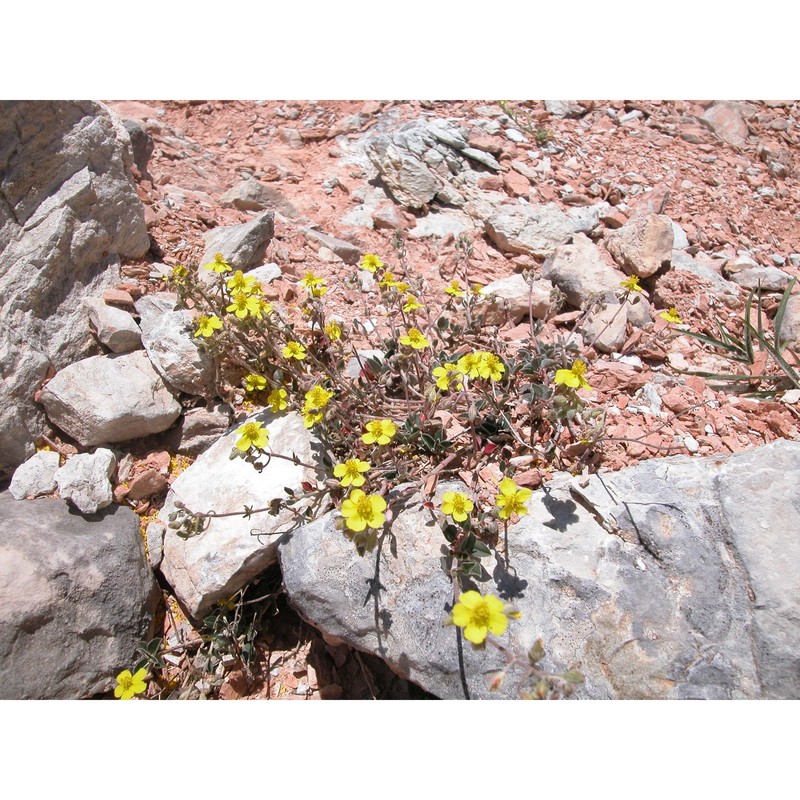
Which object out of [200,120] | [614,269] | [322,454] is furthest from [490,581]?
[200,120]

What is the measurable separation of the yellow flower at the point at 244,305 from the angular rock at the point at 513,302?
122cm

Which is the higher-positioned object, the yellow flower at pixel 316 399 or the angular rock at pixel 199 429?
the yellow flower at pixel 316 399

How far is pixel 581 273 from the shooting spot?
11.0 feet

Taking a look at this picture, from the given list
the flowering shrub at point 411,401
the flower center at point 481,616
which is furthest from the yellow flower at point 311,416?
the flower center at point 481,616

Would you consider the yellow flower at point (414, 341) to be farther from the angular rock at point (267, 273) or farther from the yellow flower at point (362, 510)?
the angular rock at point (267, 273)

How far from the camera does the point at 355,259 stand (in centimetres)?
376

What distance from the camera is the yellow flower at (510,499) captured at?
2.13 meters

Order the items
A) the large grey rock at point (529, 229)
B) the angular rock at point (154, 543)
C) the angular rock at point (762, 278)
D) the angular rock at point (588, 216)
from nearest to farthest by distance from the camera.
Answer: the angular rock at point (154, 543)
the angular rock at point (762, 278)
the large grey rock at point (529, 229)
the angular rock at point (588, 216)

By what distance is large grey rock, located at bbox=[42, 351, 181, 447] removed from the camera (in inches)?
108

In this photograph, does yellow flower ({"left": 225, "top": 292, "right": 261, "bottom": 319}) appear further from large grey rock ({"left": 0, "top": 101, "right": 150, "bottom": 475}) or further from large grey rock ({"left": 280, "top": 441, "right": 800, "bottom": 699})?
large grey rock ({"left": 280, "top": 441, "right": 800, "bottom": 699})

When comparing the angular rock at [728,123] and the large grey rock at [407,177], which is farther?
the angular rock at [728,123]

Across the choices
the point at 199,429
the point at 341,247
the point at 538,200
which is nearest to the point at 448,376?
the point at 199,429

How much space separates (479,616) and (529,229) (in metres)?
2.71

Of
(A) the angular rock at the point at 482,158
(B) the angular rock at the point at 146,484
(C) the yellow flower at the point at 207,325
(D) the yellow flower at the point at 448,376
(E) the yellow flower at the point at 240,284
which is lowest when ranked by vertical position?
(B) the angular rock at the point at 146,484
